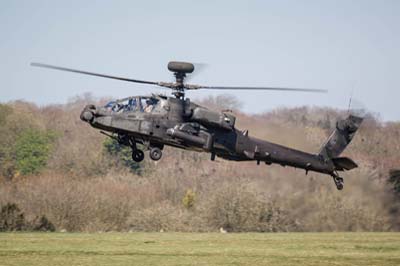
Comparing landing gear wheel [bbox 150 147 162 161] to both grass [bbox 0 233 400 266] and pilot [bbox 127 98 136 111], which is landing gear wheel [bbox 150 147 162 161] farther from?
grass [bbox 0 233 400 266]

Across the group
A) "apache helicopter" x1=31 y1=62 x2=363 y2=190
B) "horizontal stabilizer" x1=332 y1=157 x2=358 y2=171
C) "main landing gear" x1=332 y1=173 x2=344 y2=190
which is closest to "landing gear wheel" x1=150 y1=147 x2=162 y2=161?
"apache helicopter" x1=31 y1=62 x2=363 y2=190

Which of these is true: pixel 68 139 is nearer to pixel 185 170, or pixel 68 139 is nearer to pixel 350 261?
pixel 185 170

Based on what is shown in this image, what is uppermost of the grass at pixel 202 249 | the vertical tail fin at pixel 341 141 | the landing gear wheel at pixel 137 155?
the vertical tail fin at pixel 341 141

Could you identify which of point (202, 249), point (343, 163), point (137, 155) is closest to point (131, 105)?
point (137, 155)

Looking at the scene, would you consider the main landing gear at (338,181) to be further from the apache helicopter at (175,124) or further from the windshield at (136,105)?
the windshield at (136,105)

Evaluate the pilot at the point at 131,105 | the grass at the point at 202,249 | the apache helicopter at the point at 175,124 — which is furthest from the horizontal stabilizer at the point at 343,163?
the pilot at the point at 131,105

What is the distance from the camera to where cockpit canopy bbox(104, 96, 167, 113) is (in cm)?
3634

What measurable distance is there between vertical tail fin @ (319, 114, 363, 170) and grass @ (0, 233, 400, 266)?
6409 mm

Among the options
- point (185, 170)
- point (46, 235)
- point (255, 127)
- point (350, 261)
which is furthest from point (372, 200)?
point (185, 170)

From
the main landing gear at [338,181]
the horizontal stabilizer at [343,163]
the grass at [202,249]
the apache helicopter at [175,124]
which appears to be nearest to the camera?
the apache helicopter at [175,124]

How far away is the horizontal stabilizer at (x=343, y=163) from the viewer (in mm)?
39000

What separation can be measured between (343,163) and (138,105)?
8.85 meters

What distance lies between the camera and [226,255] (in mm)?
47844

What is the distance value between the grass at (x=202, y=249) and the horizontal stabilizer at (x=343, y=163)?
6.23 metres
